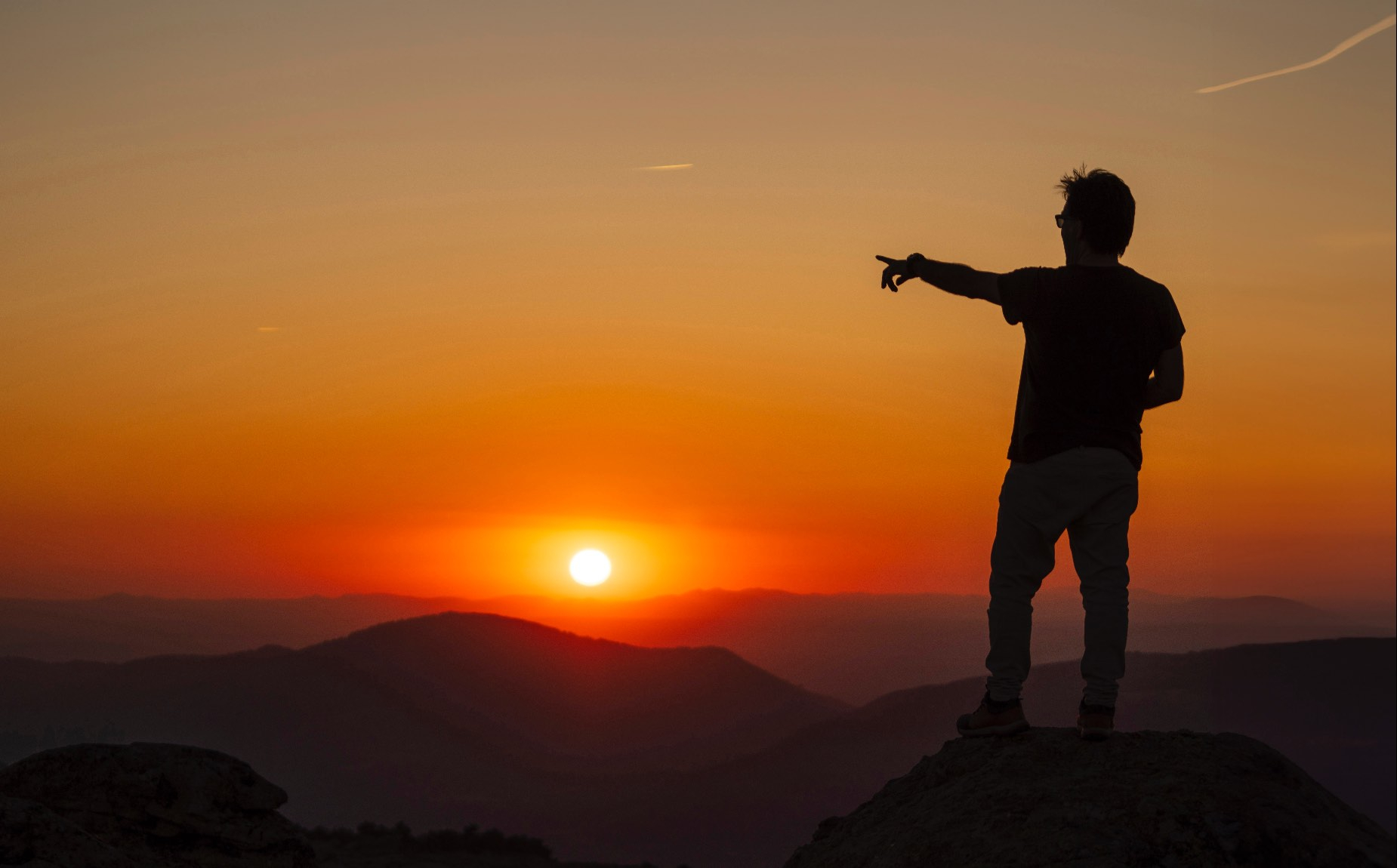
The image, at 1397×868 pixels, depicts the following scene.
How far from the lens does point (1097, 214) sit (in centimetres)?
567

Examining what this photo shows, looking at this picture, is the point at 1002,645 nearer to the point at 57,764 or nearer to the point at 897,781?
the point at 897,781

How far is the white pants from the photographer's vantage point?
18.5 ft

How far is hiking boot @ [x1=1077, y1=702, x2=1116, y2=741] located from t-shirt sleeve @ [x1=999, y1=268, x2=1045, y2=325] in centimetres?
203

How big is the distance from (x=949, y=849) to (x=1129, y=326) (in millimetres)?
2679

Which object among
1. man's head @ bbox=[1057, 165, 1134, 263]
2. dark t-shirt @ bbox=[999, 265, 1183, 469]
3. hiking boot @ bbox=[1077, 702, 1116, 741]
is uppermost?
man's head @ bbox=[1057, 165, 1134, 263]

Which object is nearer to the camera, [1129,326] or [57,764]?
[1129,326]

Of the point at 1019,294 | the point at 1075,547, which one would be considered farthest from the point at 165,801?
the point at 1019,294

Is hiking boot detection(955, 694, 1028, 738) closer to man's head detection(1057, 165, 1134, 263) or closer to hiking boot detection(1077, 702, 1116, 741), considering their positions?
hiking boot detection(1077, 702, 1116, 741)

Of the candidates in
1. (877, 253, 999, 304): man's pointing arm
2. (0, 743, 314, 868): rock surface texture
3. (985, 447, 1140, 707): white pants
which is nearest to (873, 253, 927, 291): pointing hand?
(877, 253, 999, 304): man's pointing arm

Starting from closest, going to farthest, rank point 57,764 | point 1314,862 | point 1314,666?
1. point 1314,862
2. point 57,764
3. point 1314,666

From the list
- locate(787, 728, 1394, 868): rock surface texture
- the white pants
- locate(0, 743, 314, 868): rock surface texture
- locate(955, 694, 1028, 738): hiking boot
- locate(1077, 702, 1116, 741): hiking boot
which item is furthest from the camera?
locate(0, 743, 314, 868): rock surface texture

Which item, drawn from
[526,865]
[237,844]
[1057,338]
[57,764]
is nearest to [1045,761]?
[1057,338]

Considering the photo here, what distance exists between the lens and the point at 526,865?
521 inches

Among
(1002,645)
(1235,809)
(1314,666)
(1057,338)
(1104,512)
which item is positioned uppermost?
(1057,338)
